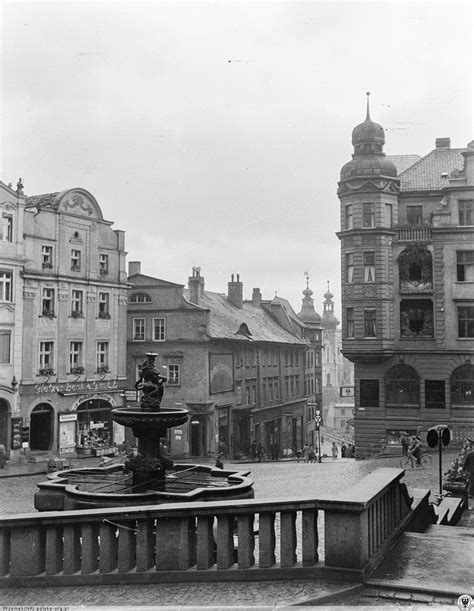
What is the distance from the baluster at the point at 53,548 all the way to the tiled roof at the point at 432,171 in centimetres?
3804

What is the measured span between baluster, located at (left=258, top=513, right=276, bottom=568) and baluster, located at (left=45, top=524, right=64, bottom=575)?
2.40m

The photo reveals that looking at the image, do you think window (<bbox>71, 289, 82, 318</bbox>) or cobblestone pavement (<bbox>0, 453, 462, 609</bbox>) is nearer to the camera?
cobblestone pavement (<bbox>0, 453, 462, 609</bbox>)

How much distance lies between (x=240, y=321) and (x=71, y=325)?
19.1m

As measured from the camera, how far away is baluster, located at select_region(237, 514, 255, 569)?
7422mm

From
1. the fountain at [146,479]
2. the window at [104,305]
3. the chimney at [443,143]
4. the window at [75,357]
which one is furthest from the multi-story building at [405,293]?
the fountain at [146,479]

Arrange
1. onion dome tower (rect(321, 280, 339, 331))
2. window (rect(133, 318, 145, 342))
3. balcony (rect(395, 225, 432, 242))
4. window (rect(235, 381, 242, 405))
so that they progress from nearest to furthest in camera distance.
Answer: balcony (rect(395, 225, 432, 242))
window (rect(133, 318, 145, 342))
window (rect(235, 381, 242, 405))
onion dome tower (rect(321, 280, 339, 331))

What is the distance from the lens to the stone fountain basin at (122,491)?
37.0ft

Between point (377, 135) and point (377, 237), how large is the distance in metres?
6.43

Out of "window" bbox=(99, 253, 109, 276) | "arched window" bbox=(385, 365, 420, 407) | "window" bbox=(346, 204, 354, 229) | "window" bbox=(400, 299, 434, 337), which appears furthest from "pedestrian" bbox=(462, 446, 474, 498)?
Result: "window" bbox=(99, 253, 109, 276)

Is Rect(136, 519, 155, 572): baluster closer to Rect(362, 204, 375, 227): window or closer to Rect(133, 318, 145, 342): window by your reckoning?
Rect(362, 204, 375, 227): window

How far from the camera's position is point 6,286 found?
124 feet

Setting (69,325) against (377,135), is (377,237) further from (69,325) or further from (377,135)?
(69,325)

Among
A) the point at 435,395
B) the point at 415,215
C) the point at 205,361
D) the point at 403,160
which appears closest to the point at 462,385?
the point at 435,395

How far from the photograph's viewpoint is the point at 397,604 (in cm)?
657
